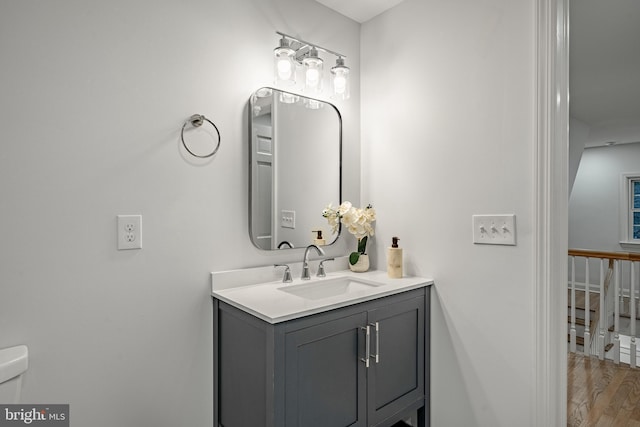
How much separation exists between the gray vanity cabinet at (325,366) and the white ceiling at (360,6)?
5.05ft

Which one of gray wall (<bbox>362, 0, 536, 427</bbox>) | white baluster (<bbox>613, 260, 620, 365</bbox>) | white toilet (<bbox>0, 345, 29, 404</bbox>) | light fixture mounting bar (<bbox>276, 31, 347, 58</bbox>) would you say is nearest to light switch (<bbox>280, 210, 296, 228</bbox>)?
gray wall (<bbox>362, 0, 536, 427</bbox>)

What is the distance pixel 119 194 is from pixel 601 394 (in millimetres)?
3150

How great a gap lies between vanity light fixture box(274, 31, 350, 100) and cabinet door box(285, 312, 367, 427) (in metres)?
1.15

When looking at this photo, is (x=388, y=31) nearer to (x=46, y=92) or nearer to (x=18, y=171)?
(x=46, y=92)

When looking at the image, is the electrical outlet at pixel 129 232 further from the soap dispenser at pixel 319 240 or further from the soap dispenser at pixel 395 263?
the soap dispenser at pixel 395 263

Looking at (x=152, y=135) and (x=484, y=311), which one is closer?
(x=152, y=135)

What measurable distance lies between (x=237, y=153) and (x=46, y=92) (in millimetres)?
700

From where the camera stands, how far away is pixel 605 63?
8.79ft

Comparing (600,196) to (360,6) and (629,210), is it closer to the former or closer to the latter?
(629,210)

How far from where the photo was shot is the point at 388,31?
1946 millimetres

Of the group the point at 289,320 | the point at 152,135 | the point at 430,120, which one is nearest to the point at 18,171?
the point at 152,135

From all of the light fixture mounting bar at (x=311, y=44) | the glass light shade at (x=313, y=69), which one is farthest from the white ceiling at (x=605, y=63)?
the glass light shade at (x=313, y=69)

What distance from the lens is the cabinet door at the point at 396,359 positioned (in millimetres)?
1435

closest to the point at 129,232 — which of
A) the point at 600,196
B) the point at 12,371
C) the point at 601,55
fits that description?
the point at 12,371
